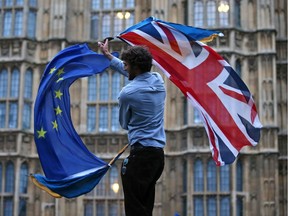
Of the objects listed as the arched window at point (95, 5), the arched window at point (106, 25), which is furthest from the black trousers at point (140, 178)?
the arched window at point (95, 5)

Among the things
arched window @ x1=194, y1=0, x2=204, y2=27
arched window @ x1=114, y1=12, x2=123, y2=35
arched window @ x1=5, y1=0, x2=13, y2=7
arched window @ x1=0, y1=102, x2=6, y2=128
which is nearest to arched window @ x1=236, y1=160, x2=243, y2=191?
arched window @ x1=194, y1=0, x2=204, y2=27

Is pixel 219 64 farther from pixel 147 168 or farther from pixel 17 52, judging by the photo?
pixel 17 52

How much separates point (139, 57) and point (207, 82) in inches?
113

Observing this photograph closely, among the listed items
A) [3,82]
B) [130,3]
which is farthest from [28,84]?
[130,3]

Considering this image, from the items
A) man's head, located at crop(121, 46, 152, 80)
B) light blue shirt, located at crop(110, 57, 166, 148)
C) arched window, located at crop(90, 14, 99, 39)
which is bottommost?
light blue shirt, located at crop(110, 57, 166, 148)

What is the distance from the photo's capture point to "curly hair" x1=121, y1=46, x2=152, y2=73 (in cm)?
539

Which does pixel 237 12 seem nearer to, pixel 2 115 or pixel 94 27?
pixel 94 27

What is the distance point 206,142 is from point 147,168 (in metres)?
19.8

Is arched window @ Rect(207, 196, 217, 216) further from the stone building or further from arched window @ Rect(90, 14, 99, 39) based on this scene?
arched window @ Rect(90, 14, 99, 39)

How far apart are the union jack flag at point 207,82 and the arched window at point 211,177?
1639 cm

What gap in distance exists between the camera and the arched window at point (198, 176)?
2462 cm

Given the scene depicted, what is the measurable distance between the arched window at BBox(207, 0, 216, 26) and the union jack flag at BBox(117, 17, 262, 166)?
17896 millimetres

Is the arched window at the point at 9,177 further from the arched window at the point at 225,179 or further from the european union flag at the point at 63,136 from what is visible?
the european union flag at the point at 63,136

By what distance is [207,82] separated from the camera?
8.17 meters
